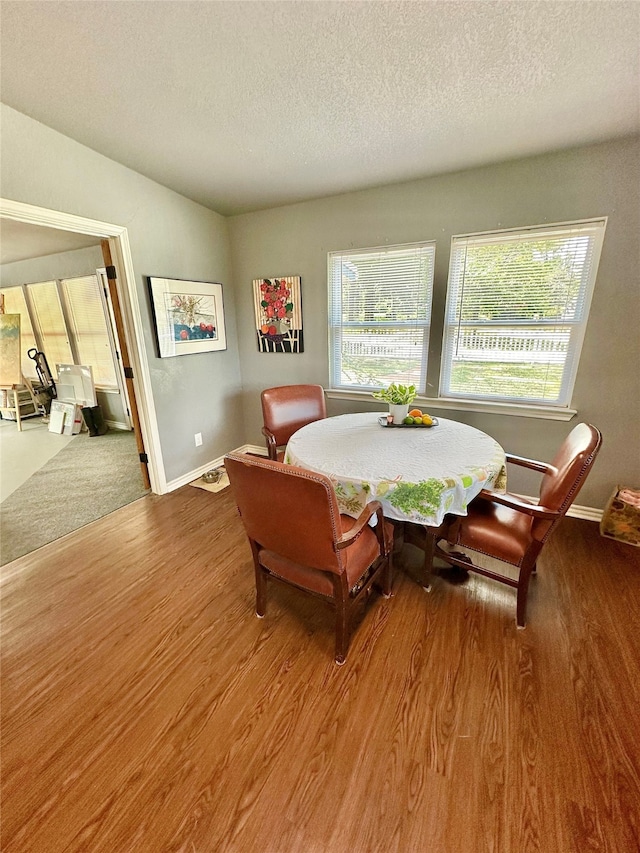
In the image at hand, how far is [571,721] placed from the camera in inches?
50.4

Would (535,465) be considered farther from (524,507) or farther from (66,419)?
(66,419)

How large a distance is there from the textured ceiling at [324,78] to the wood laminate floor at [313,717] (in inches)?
98.6

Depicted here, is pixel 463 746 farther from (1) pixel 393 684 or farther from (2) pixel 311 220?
(2) pixel 311 220

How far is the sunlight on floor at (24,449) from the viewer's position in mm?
3400

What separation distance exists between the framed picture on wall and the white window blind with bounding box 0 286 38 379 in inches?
171

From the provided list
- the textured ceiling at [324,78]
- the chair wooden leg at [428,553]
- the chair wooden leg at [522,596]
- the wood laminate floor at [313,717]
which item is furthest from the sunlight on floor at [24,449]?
the chair wooden leg at [522,596]

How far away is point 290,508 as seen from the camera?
1.27 metres

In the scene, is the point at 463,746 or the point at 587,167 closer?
the point at 463,746

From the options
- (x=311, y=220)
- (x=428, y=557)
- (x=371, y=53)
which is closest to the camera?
(x=371, y=53)

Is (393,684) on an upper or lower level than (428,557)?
lower

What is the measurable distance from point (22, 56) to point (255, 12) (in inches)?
40.9

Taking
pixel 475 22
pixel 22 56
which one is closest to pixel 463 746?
pixel 475 22

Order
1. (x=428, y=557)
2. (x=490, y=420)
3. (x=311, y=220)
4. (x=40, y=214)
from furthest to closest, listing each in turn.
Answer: (x=311, y=220)
(x=490, y=420)
(x=40, y=214)
(x=428, y=557)

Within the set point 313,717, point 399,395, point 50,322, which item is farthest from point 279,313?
point 50,322
